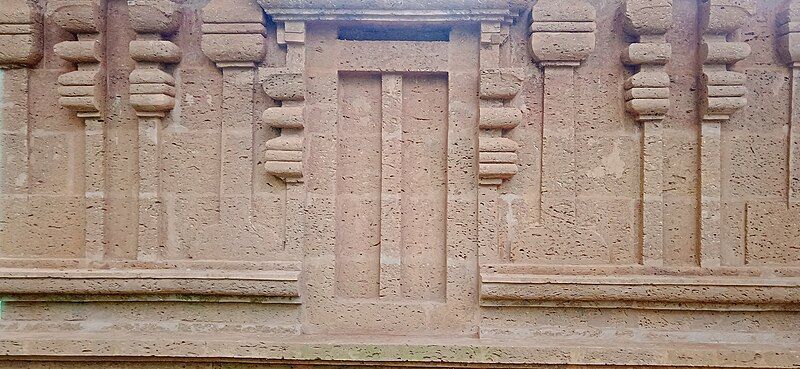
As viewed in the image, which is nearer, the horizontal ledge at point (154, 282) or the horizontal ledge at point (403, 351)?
the horizontal ledge at point (403, 351)

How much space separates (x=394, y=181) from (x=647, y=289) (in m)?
1.76

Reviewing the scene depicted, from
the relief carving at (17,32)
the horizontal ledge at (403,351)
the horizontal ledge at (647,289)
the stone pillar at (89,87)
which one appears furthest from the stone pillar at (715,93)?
the relief carving at (17,32)

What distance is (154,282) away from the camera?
10.1 ft

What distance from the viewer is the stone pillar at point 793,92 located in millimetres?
3037

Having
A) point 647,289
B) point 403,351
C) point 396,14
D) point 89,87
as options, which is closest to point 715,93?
point 647,289

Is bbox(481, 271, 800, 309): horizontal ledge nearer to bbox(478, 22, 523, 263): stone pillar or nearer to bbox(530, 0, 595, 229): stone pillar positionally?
bbox(478, 22, 523, 263): stone pillar

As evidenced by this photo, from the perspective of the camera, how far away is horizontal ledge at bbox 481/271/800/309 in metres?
3.01

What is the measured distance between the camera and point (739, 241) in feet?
10.2

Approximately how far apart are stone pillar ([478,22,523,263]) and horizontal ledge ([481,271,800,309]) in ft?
0.74

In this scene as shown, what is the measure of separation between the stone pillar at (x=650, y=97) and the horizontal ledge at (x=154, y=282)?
7.63 feet

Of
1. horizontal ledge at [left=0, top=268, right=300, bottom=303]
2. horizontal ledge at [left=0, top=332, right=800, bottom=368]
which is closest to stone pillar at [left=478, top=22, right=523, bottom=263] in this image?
horizontal ledge at [left=0, top=332, right=800, bottom=368]

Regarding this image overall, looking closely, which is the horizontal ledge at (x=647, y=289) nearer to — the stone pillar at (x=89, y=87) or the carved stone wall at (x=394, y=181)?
the carved stone wall at (x=394, y=181)

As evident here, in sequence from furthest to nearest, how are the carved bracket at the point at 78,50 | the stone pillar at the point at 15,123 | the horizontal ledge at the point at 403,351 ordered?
the stone pillar at the point at 15,123
the carved bracket at the point at 78,50
the horizontal ledge at the point at 403,351

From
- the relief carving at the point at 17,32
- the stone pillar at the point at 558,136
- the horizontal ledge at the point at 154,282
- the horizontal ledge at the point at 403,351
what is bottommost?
the horizontal ledge at the point at 403,351
